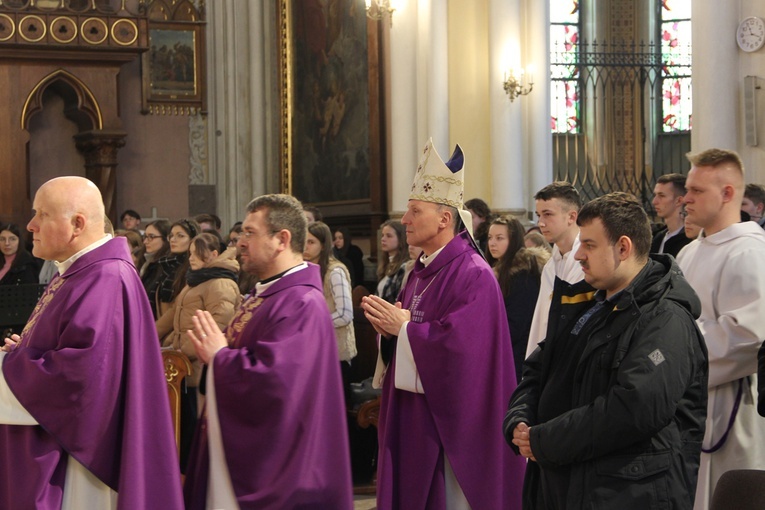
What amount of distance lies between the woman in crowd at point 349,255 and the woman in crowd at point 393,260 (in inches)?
100

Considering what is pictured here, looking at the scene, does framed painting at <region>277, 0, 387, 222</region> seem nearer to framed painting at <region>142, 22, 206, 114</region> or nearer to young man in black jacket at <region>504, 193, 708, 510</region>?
framed painting at <region>142, 22, 206, 114</region>

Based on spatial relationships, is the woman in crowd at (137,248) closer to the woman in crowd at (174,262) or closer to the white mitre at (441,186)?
the woman in crowd at (174,262)

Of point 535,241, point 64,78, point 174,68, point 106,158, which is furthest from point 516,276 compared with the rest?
point 174,68

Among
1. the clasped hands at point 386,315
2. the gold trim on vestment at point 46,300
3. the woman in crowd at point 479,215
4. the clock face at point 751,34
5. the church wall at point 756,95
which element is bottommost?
the clasped hands at point 386,315

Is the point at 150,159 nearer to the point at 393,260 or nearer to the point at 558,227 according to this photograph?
the point at 393,260

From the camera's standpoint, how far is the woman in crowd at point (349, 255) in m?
11.7

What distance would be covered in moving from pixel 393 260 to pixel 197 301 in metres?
1.67

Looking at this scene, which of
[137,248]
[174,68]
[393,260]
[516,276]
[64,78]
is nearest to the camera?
[516,276]

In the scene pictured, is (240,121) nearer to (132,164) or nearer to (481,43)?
(132,164)

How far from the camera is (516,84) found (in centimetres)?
1184

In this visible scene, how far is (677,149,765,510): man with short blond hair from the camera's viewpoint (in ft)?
13.6

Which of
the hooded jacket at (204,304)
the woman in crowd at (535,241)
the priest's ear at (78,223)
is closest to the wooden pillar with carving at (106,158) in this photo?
the hooded jacket at (204,304)

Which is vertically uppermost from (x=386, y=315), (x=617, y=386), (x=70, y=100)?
(x=70, y=100)

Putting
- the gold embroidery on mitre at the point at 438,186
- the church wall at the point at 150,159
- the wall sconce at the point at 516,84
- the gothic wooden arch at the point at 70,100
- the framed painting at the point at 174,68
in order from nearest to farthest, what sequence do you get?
the gold embroidery on mitre at the point at 438,186 < the wall sconce at the point at 516,84 < the gothic wooden arch at the point at 70,100 < the church wall at the point at 150,159 < the framed painting at the point at 174,68
